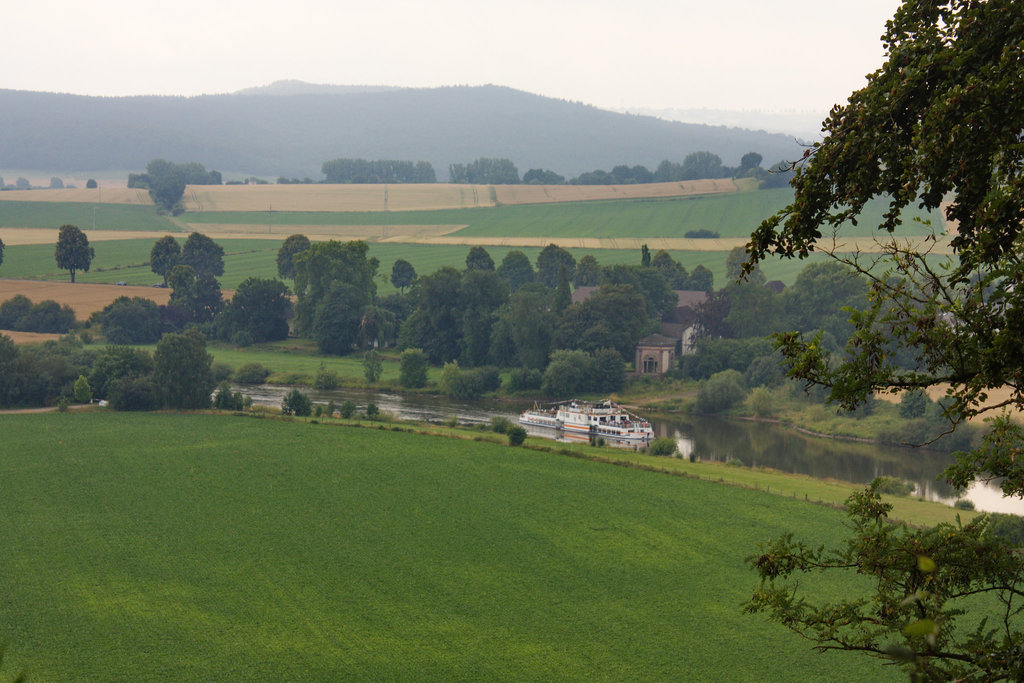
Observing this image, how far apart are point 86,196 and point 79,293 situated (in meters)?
70.9

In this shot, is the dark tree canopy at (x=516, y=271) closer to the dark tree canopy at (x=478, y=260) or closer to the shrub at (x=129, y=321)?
the dark tree canopy at (x=478, y=260)

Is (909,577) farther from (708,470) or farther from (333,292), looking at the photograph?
(333,292)

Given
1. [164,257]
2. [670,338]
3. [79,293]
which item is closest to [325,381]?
[670,338]

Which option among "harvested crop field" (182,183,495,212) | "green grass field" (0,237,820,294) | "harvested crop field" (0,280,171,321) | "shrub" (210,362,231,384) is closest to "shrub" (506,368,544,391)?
"shrub" (210,362,231,384)

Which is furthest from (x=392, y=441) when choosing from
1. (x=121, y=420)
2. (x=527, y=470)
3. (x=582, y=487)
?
(x=121, y=420)

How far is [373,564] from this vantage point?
3225 cm

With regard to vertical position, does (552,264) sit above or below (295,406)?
above

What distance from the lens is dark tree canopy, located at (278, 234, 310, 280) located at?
4331 inches

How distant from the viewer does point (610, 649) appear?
25.8 meters

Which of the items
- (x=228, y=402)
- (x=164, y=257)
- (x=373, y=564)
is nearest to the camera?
(x=373, y=564)

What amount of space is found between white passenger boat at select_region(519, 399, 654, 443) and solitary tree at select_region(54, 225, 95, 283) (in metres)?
58.9

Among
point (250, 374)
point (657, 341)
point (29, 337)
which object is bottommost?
point (250, 374)

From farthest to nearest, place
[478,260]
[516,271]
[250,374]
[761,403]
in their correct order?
A: [516,271] → [478,260] → [250,374] → [761,403]

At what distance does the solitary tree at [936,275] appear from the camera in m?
9.53
